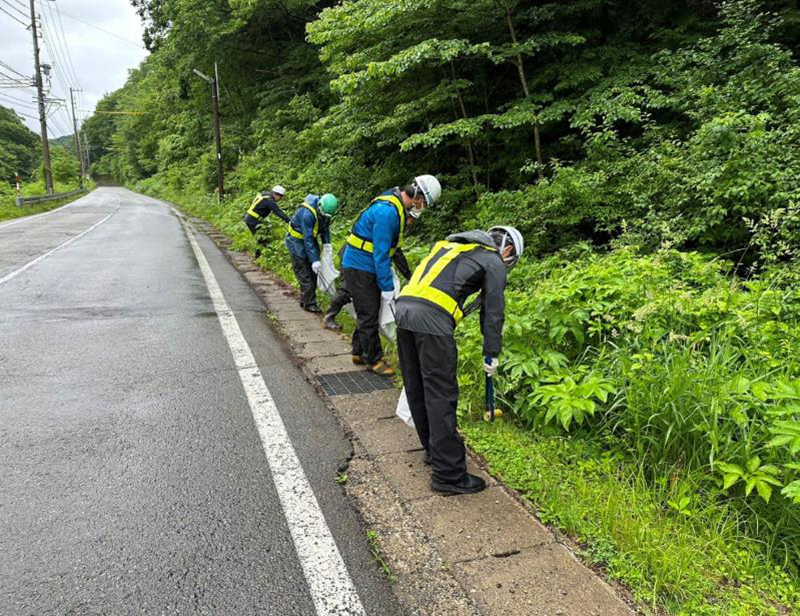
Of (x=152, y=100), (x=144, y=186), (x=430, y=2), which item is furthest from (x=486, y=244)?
(x=144, y=186)

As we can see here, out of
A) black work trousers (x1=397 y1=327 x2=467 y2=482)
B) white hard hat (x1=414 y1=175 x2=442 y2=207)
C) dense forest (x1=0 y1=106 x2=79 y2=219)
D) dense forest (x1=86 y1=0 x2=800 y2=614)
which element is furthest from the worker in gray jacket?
Answer: dense forest (x1=0 y1=106 x2=79 y2=219)

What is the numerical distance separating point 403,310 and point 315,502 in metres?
1.18

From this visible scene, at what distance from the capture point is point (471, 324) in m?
5.00

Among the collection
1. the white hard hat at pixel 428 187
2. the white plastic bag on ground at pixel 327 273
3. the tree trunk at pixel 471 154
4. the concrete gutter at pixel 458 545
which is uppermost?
the tree trunk at pixel 471 154

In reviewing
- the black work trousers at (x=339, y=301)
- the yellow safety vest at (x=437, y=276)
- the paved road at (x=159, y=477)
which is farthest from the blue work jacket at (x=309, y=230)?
the yellow safety vest at (x=437, y=276)

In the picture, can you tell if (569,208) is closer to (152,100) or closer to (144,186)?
(152,100)

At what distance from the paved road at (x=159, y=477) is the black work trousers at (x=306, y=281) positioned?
3.16 feet

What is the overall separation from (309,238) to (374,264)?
245cm

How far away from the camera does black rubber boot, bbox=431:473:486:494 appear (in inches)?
117

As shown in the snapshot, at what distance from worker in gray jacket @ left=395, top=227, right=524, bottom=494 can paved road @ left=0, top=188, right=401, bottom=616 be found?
645 millimetres

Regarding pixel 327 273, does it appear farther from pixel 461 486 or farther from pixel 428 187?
pixel 461 486

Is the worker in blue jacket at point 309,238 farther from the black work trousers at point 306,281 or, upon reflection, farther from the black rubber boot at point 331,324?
the black rubber boot at point 331,324

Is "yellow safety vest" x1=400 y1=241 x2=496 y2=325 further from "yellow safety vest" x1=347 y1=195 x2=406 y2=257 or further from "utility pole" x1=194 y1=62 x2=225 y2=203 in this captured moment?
"utility pole" x1=194 y1=62 x2=225 y2=203

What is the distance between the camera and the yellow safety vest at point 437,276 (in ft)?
9.89
